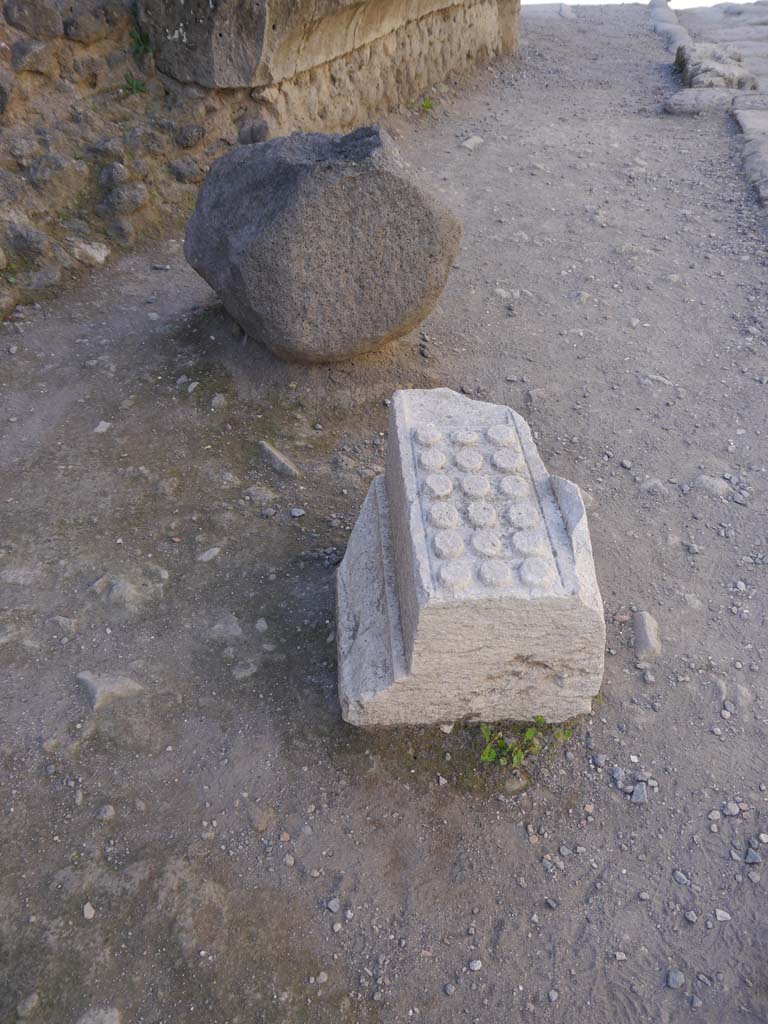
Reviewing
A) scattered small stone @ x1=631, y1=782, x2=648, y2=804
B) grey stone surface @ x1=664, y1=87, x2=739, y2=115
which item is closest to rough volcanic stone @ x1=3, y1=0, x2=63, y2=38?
scattered small stone @ x1=631, y1=782, x2=648, y2=804

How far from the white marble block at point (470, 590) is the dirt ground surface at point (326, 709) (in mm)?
196

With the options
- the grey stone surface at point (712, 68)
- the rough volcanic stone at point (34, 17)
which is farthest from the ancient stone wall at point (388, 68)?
the grey stone surface at point (712, 68)

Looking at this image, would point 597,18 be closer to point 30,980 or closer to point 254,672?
point 254,672

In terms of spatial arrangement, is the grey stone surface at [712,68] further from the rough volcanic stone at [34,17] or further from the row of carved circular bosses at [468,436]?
the row of carved circular bosses at [468,436]

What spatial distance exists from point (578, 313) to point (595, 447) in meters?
1.30

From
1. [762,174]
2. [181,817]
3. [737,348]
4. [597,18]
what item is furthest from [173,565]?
[597,18]

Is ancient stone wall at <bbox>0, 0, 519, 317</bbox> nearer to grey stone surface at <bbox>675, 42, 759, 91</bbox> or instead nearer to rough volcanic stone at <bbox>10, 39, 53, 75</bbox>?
rough volcanic stone at <bbox>10, 39, 53, 75</bbox>

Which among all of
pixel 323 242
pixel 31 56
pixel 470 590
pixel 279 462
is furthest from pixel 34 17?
pixel 470 590

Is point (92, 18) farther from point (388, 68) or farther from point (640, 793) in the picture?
point (640, 793)

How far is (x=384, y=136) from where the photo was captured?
3848 mm

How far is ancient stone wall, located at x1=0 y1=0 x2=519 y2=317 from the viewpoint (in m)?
4.84

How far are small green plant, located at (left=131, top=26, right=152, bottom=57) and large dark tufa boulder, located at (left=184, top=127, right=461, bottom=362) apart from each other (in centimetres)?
188

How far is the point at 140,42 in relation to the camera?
5.30 meters

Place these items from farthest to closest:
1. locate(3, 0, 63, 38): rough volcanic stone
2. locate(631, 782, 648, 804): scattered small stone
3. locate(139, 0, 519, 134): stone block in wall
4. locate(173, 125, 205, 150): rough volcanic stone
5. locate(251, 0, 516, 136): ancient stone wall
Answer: locate(251, 0, 516, 136): ancient stone wall → locate(173, 125, 205, 150): rough volcanic stone → locate(139, 0, 519, 134): stone block in wall → locate(3, 0, 63, 38): rough volcanic stone → locate(631, 782, 648, 804): scattered small stone
